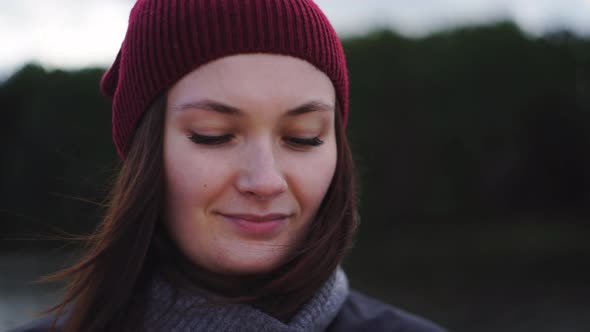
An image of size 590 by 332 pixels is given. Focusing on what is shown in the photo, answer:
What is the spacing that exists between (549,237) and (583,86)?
2.04m

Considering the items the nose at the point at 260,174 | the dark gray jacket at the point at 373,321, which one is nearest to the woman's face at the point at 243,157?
the nose at the point at 260,174

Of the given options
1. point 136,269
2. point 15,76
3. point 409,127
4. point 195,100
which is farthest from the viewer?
point 409,127

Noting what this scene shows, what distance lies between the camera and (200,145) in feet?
5.18

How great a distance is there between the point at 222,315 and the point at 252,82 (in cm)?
70

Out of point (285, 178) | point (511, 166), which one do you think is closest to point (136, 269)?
point (285, 178)

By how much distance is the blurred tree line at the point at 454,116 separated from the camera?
22.3 feet

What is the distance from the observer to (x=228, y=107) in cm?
153

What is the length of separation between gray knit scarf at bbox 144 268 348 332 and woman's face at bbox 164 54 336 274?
120 mm

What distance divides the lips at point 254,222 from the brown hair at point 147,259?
0.44 ft

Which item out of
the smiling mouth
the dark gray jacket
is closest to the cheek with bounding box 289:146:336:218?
the smiling mouth

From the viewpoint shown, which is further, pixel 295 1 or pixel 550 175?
pixel 550 175

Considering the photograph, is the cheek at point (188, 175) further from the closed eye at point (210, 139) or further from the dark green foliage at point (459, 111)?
the dark green foliage at point (459, 111)

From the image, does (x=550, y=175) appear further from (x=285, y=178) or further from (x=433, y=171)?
(x=285, y=178)

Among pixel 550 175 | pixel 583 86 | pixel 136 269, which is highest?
pixel 136 269
